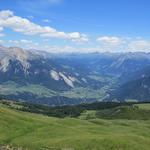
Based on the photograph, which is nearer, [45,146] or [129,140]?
[45,146]

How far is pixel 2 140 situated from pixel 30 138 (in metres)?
10.6

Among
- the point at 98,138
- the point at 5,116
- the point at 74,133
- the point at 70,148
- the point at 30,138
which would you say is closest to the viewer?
the point at 70,148

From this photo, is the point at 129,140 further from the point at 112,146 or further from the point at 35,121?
the point at 35,121

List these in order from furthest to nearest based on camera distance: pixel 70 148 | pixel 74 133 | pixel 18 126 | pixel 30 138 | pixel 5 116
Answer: pixel 5 116, pixel 18 126, pixel 74 133, pixel 30 138, pixel 70 148

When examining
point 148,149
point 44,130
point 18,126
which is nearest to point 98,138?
point 148,149

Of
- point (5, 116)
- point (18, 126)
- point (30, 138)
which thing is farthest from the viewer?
point (5, 116)

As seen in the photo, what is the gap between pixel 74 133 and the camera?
14962cm

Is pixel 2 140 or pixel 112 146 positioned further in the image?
pixel 2 140

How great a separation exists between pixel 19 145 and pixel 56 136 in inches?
968

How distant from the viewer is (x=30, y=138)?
137625 millimetres

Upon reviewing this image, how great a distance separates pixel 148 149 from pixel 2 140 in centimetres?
5055

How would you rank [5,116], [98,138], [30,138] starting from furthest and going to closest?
[5,116], [30,138], [98,138]

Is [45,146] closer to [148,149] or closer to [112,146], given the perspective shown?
[112,146]

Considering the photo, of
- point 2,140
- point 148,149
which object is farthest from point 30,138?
point 148,149
